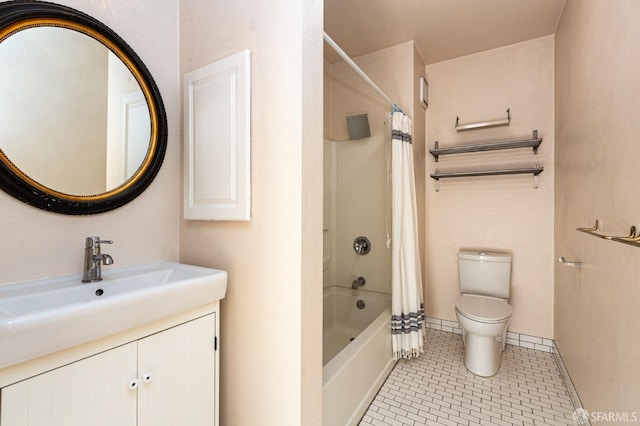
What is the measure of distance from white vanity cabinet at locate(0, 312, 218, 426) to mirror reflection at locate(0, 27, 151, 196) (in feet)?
2.14

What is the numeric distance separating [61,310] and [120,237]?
1.82ft

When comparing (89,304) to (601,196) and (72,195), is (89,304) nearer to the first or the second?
(72,195)

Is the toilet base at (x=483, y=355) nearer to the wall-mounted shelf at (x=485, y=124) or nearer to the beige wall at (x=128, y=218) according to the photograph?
the wall-mounted shelf at (x=485, y=124)

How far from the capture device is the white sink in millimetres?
659

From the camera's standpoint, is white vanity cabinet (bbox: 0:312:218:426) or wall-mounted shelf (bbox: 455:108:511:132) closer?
white vanity cabinet (bbox: 0:312:218:426)

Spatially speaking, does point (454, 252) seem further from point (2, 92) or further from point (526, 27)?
point (2, 92)

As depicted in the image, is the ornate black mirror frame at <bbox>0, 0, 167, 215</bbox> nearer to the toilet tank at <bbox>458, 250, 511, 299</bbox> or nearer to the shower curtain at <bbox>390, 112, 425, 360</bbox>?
the shower curtain at <bbox>390, 112, 425, 360</bbox>

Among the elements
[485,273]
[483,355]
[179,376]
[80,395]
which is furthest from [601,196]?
[80,395]

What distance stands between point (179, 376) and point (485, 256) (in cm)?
234

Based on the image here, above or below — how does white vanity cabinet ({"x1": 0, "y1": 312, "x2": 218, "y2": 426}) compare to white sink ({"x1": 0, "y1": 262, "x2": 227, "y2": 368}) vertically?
below

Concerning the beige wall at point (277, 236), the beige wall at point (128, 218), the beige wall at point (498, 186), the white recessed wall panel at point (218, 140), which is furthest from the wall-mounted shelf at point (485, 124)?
the beige wall at point (128, 218)

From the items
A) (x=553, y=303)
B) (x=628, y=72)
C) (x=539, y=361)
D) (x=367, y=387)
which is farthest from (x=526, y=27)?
(x=367, y=387)

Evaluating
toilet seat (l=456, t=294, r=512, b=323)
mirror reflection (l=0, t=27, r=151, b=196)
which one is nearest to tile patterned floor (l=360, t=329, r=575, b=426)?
toilet seat (l=456, t=294, r=512, b=323)

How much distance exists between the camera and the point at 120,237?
3.96 feet
